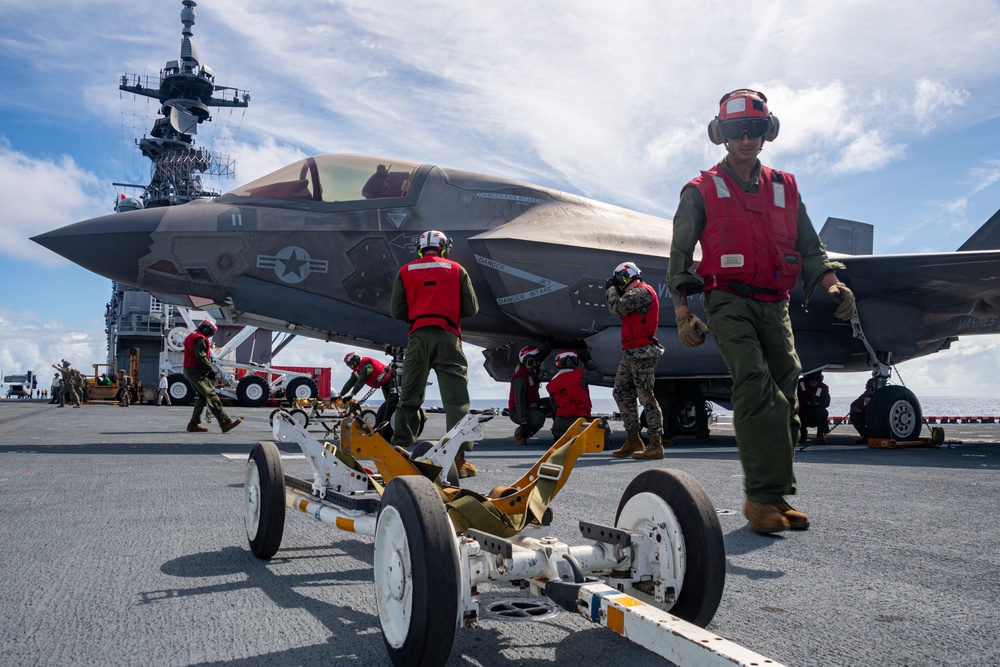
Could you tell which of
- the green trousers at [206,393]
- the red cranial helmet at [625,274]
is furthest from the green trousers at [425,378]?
the green trousers at [206,393]

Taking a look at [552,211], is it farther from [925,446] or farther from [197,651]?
[197,651]

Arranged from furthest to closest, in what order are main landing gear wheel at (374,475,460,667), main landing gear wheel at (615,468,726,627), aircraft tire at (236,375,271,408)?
1. aircraft tire at (236,375,271,408)
2. main landing gear wheel at (615,468,726,627)
3. main landing gear wheel at (374,475,460,667)

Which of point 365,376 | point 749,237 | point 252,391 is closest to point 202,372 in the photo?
point 365,376

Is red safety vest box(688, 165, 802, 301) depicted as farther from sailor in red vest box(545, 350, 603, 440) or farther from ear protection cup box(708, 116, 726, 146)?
sailor in red vest box(545, 350, 603, 440)

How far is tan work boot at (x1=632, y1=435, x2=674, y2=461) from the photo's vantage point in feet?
23.7

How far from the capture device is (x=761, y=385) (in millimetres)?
3564

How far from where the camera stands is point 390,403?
31.8 feet

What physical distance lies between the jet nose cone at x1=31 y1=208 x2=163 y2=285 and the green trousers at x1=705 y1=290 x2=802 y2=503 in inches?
260

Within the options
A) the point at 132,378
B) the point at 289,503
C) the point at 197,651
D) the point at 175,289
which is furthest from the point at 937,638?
the point at 132,378

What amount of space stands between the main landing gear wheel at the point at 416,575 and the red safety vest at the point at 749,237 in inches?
96.4

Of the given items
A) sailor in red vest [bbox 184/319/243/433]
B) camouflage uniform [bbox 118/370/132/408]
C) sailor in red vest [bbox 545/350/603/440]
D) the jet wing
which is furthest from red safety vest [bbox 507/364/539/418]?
camouflage uniform [bbox 118/370/132/408]

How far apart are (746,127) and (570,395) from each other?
5.67 meters

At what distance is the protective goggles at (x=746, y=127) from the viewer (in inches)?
153

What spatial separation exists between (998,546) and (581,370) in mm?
6331
